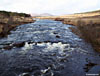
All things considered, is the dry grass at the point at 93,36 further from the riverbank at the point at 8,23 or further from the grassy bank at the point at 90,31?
the riverbank at the point at 8,23

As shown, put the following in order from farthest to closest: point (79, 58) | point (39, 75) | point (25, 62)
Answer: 1. point (79, 58)
2. point (25, 62)
3. point (39, 75)

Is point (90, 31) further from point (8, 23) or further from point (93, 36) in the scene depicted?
point (8, 23)

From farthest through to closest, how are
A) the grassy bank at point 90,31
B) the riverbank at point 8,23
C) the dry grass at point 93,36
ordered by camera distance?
1. the riverbank at point 8,23
2. the grassy bank at point 90,31
3. the dry grass at point 93,36

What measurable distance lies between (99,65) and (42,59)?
6.23 m

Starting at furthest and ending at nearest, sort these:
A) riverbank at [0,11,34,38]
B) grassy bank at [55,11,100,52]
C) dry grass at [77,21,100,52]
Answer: riverbank at [0,11,34,38] → grassy bank at [55,11,100,52] → dry grass at [77,21,100,52]

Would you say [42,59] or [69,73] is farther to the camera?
[42,59]

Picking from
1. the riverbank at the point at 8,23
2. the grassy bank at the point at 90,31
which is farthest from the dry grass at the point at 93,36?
the riverbank at the point at 8,23

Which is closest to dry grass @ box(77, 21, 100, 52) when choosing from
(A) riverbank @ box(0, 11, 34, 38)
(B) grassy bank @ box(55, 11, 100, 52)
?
(B) grassy bank @ box(55, 11, 100, 52)

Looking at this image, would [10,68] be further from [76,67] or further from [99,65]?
[99,65]

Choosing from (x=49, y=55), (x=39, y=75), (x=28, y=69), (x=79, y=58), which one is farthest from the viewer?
(x=49, y=55)

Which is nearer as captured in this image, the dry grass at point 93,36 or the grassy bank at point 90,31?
the dry grass at point 93,36

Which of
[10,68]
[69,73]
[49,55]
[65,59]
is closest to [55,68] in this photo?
[69,73]

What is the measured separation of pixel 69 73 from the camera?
916 centimetres

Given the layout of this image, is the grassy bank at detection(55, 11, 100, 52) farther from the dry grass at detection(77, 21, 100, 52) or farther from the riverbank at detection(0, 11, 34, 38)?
the riverbank at detection(0, 11, 34, 38)
